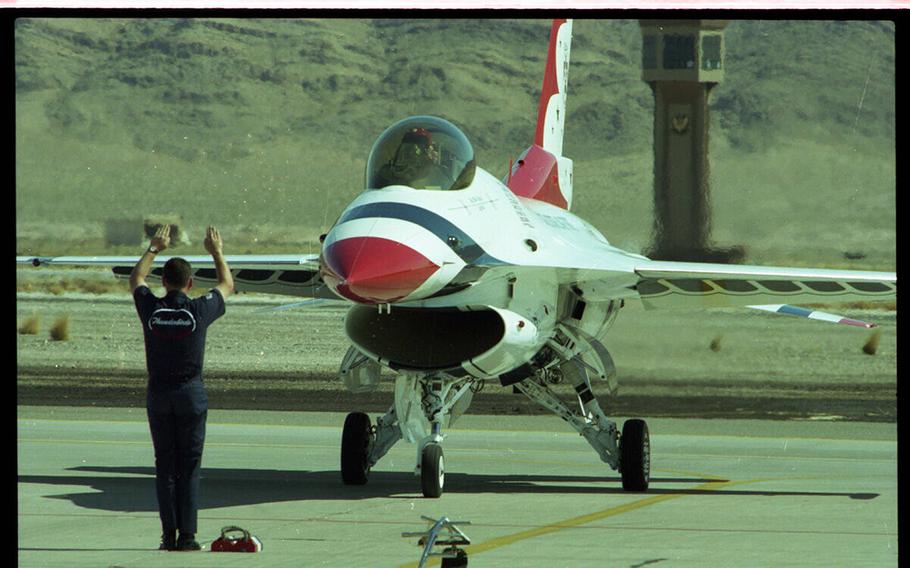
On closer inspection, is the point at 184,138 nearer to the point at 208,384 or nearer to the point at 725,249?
the point at 208,384

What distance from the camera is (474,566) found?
8.70m

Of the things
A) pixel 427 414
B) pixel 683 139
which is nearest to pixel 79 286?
pixel 683 139

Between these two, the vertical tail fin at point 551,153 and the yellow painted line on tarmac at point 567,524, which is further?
the vertical tail fin at point 551,153

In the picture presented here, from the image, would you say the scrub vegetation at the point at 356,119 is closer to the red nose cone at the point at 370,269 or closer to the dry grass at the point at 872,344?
the dry grass at the point at 872,344

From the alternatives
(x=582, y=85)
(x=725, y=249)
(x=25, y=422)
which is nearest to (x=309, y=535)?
(x=25, y=422)

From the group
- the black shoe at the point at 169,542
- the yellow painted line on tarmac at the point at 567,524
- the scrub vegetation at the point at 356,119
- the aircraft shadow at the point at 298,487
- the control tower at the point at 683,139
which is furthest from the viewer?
the scrub vegetation at the point at 356,119

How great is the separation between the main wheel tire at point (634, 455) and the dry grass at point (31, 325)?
40.3m

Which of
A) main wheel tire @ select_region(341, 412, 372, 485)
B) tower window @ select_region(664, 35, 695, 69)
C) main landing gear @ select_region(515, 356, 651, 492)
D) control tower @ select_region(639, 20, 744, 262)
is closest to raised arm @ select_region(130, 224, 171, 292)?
main wheel tire @ select_region(341, 412, 372, 485)

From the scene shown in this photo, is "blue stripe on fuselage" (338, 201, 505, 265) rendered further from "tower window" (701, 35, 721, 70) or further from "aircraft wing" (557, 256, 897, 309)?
"tower window" (701, 35, 721, 70)

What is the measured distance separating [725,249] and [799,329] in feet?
86.5

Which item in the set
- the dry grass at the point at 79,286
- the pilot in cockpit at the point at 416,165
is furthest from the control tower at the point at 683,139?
the dry grass at the point at 79,286

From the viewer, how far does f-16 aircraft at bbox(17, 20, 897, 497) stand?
10234 millimetres

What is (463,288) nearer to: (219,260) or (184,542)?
(219,260)

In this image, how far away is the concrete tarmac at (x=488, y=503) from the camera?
920cm
